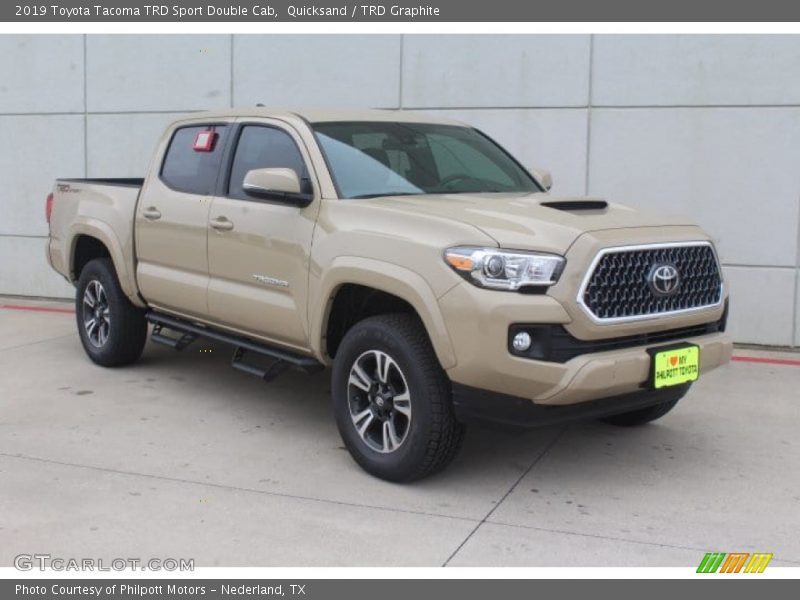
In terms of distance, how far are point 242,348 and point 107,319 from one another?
184cm

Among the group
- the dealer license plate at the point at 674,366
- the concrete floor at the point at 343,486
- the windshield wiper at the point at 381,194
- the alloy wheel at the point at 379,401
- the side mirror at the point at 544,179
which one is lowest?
the concrete floor at the point at 343,486

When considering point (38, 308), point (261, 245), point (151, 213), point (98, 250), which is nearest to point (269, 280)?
point (261, 245)

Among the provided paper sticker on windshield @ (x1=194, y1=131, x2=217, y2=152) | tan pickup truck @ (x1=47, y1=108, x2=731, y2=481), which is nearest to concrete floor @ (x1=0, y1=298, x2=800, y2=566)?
tan pickup truck @ (x1=47, y1=108, x2=731, y2=481)

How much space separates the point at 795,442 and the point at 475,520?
2.42 m

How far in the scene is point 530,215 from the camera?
15.3ft

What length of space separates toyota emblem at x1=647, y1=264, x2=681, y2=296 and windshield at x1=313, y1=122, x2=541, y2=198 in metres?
1.39

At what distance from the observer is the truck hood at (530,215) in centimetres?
440

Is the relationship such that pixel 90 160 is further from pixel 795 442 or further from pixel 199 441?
pixel 795 442

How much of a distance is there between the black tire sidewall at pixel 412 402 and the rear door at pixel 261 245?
0.45 m

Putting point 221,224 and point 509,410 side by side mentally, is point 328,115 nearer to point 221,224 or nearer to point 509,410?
point 221,224

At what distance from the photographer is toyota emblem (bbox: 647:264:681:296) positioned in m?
4.61

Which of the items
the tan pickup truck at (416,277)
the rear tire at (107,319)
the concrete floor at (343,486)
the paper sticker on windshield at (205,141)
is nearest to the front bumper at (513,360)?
the tan pickup truck at (416,277)

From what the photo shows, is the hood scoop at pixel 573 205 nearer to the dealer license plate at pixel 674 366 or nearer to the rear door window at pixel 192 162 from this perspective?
the dealer license plate at pixel 674 366

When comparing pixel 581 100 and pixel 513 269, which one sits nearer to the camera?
pixel 513 269
